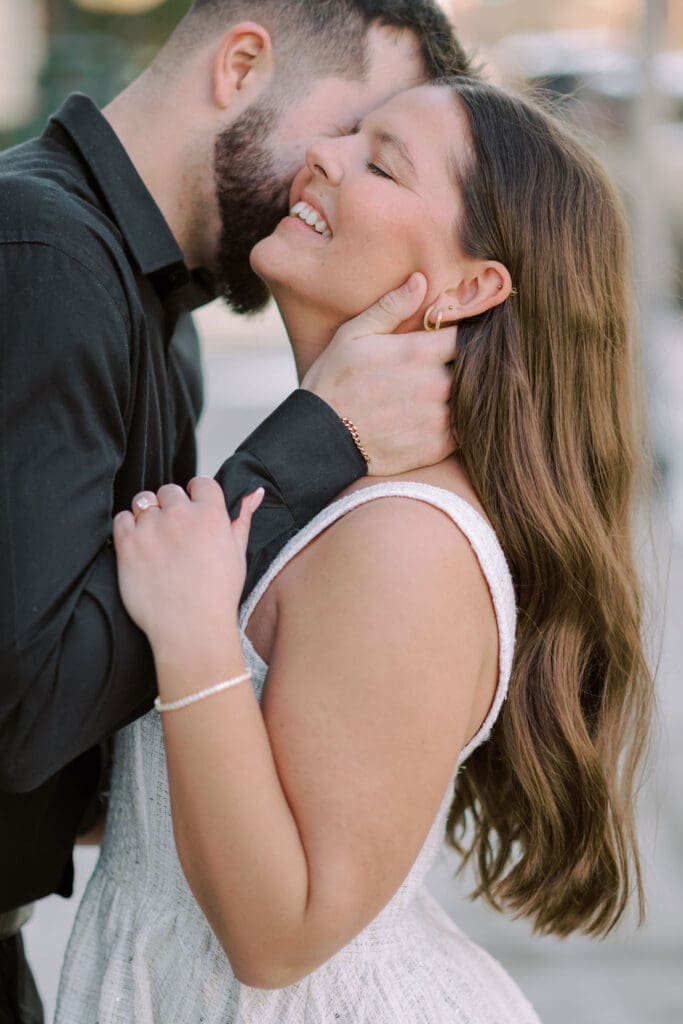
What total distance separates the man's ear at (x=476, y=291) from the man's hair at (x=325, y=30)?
0.62m

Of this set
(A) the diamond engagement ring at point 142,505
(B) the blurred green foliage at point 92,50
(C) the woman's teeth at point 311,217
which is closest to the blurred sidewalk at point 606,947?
(C) the woman's teeth at point 311,217

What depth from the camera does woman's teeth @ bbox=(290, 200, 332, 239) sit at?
2018mm

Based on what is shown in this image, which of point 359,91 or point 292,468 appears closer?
point 292,468

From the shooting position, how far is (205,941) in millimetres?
1754

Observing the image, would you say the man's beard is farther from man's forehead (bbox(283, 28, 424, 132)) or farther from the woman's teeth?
the woman's teeth

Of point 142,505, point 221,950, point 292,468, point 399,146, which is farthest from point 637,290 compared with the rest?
point 221,950

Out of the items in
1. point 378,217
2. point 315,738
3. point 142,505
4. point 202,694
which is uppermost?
point 378,217

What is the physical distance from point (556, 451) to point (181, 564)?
2.05 ft

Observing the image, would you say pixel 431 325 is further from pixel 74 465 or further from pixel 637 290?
pixel 74 465

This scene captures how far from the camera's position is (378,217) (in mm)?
1902

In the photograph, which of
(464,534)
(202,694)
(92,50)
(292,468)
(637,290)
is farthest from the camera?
(92,50)

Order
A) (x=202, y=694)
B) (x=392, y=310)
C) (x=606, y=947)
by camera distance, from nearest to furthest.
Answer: (x=202, y=694) → (x=392, y=310) → (x=606, y=947)

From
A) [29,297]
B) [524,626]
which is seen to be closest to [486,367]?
[524,626]

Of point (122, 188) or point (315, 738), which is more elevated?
point (122, 188)
